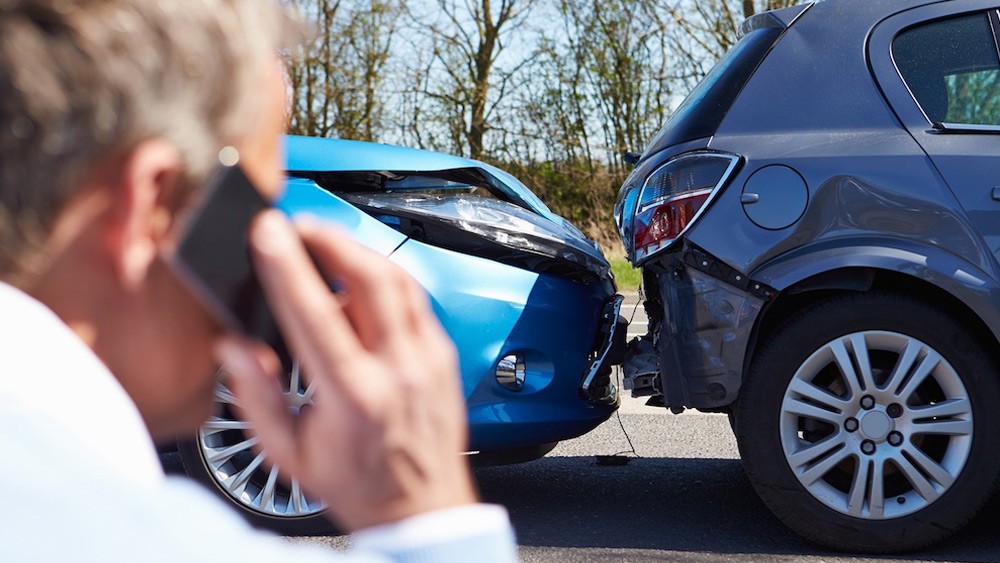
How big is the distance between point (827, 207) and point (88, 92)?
299 cm

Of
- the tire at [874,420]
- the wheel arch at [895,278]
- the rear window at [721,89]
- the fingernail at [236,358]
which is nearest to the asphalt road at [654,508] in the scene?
the tire at [874,420]

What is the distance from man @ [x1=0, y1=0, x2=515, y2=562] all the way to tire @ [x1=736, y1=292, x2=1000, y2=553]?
290 cm

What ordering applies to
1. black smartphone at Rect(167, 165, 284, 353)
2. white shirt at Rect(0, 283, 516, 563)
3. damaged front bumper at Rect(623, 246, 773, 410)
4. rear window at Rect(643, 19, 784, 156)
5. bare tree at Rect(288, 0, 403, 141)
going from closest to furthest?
white shirt at Rect(0, 283, 516, 563) → black smartphone at Rect(167, 165, 284, 353) → damaged front bumper at Rect(623, 246, 773, 410) → rear window at Rect(643, 19, 784, 156) → bare tree at Rect(288, 0, 403, 141)

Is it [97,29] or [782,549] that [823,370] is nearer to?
[782,549]

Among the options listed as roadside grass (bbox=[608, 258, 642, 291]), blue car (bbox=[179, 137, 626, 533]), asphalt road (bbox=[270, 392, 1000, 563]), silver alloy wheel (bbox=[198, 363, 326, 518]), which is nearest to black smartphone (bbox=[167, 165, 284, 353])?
blue car (bbox=[179, 137, 626, 533])

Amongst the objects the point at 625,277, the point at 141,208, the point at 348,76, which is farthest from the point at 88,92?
the point at 348,76

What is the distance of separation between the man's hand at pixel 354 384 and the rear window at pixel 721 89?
299 centimetres

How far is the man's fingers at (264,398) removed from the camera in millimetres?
639

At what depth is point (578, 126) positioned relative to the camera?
16656 millimetres

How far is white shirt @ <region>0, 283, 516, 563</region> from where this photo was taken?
1.76 feet

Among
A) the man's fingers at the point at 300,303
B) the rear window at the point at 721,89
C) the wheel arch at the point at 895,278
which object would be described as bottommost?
the wheel arch at the point at 895,278

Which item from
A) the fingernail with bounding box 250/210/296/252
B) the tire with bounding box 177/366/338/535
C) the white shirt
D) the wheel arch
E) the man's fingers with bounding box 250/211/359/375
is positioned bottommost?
the tire with bounding box 177/366/338/535

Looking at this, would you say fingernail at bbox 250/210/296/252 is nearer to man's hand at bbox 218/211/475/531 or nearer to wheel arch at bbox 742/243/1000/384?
man's hand at bbox 218/211/475/531

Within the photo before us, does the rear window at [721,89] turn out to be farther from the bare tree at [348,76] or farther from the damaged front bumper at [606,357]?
the bare tree at [348,76]
